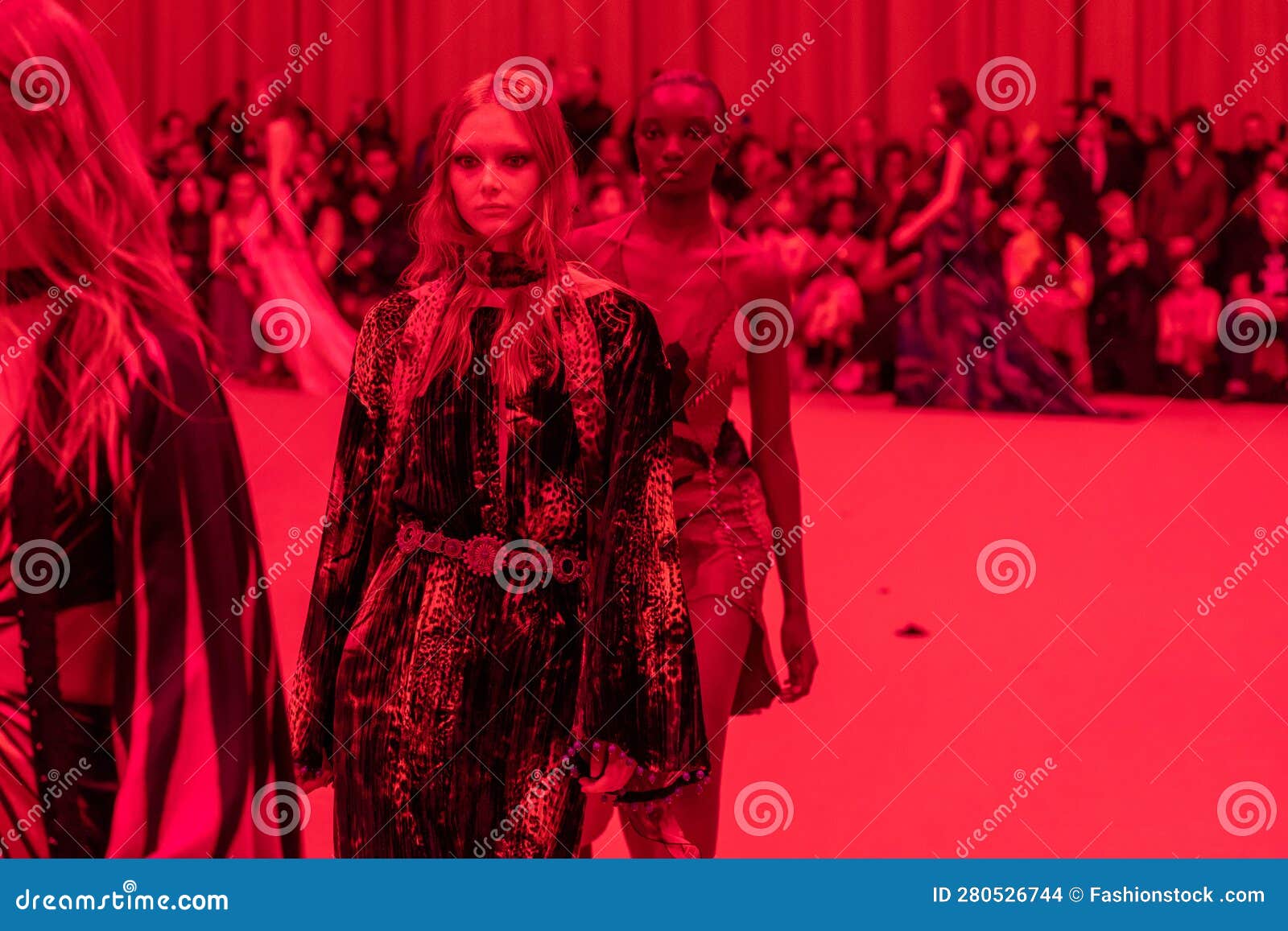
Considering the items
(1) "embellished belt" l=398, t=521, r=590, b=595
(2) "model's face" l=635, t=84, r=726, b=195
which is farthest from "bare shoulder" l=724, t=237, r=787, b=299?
(1) "embellished belt" l=398, t=521, r=590, b=595

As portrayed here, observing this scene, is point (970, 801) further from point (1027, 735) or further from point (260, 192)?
point (260, 192)

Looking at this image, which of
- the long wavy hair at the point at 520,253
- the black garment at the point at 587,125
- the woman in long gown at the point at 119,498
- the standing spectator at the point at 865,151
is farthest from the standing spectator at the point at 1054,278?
the woman in long gown at the point at 119,498

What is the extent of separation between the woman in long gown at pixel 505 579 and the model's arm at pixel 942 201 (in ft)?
9.67

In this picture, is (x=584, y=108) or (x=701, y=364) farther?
(x=584, y=108)

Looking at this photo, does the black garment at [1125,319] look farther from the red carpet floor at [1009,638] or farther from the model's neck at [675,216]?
the model's neck at [675,216]

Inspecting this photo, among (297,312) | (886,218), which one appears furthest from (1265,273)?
(297,312)

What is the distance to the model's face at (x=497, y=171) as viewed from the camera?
3.17 m

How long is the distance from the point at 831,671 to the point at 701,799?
2.24ft

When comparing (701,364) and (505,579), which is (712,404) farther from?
(505,579)

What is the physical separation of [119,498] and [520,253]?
0.85 meters

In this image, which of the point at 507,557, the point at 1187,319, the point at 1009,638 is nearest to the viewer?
the point at 507,557

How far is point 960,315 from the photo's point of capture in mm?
6031

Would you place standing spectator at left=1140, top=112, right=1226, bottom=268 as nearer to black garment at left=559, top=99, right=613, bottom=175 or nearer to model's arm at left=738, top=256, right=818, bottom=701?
black garment at left=559, top=99, right=613, bottom=175

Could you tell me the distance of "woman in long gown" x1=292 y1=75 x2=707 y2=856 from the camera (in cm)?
306
